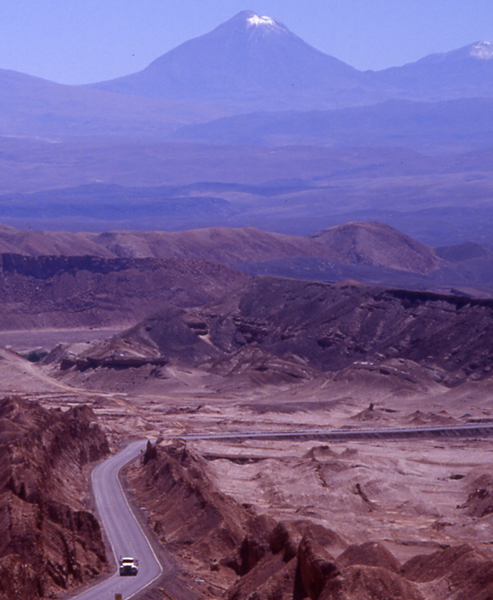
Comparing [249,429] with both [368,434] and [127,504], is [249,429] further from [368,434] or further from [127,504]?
[127,504]

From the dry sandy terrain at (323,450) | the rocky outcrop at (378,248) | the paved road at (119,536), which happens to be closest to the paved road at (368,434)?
the dry sandy terrain at (323,450)

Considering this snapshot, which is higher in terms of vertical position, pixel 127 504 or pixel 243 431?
pixel 127 504

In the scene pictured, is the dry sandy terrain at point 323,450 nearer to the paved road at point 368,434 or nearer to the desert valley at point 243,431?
the desert valley at point 243,431

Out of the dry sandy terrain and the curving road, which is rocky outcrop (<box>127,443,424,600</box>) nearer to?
the dry sandy terrain

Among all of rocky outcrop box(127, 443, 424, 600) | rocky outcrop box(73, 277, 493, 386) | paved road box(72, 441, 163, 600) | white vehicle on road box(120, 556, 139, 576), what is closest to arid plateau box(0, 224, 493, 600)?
rocky outcrop box(127, 443, 424, 600)

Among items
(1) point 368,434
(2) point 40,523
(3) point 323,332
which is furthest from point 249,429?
(2) point 40,523

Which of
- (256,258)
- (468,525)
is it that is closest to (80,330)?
(256,258)
